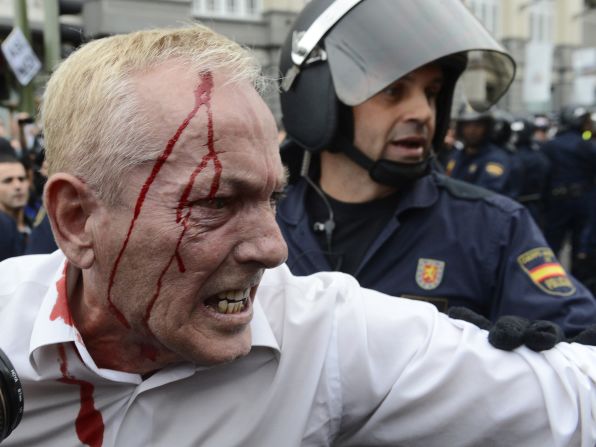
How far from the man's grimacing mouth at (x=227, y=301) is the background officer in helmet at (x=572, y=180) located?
722 cm

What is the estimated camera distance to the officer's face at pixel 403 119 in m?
2.38

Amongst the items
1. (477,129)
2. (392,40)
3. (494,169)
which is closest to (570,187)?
(477,129)

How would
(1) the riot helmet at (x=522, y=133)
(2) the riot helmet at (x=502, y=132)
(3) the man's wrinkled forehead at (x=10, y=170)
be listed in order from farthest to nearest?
(1) the riot helmet at (x=522, y=133), (2) the riot helmet at (x=502, y=132), (3) the man's wrinkled forehead at (x=10, y=170)

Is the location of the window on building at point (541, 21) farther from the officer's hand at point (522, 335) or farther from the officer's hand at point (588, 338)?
the officer's hand at point (522, 335)

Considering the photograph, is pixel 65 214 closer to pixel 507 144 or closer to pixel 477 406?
pixel 477 406

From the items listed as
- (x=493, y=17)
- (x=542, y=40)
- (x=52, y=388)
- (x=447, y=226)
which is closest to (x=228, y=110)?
(x=52, y=388)

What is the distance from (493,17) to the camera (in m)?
26.5

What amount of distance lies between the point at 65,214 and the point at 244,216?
337 mm

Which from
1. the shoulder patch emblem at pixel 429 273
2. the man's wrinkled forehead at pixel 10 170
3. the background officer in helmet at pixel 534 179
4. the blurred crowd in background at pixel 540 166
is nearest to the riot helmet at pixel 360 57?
the shoulder patch emblem at pixel 429 273

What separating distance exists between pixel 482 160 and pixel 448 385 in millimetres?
6023

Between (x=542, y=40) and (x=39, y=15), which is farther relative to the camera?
(x=542, y=40)

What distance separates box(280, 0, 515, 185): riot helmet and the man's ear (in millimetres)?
1156

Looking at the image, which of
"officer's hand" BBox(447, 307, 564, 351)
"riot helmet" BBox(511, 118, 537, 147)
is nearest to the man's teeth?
"officer's hand" BBox(447, 307, 564, 351)

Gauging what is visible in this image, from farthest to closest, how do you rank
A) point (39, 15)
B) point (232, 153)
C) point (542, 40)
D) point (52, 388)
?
1. point (542, 40)
2. point (39, 15)
3. point (52, 388)
4. point (232, 153)
